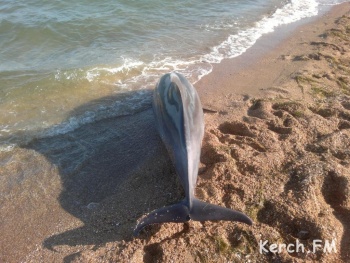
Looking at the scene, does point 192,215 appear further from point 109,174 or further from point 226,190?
point 109,174

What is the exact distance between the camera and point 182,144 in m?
4.33

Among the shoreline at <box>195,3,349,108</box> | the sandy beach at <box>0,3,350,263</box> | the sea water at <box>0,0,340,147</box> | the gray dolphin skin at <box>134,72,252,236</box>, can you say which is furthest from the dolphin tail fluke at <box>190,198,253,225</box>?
the sea water at <box>0,0,340,147</box>

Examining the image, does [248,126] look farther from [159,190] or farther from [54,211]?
[54,211]

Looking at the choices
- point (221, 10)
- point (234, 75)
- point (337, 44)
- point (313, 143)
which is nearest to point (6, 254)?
point (313, 143)

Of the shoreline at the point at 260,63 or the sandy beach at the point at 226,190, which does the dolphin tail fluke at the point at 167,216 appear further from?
the shoreline at the point at 260,63

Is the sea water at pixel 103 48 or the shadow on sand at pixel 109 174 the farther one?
the sea water at pixel 103 48

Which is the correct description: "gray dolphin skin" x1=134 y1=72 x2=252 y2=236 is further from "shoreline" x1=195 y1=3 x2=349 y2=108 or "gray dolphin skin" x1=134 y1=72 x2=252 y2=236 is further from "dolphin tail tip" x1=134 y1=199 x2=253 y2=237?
"shoreline" x1=195 y1=3 x2=349 y2=108

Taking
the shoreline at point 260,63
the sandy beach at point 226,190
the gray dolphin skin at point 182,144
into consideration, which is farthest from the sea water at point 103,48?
the gray dolphin skin at point 182,144

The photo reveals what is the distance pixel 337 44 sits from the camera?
30.5ft

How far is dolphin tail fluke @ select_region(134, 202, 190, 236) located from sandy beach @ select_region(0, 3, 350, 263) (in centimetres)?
21

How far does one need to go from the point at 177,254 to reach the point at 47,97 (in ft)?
16.9

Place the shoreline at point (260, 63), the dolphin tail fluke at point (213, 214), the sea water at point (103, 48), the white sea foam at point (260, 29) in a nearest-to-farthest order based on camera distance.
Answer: the dolphin tail fluke at point (213, 214), the sea water at point (103, 48), the shoreline at point (260, 63), the white sea foam at point (260, 29)

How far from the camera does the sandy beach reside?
3662 mm

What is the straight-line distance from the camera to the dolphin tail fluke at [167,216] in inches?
145
